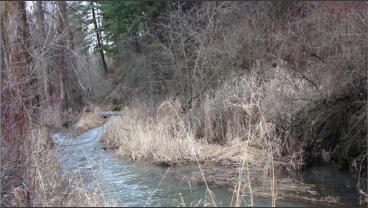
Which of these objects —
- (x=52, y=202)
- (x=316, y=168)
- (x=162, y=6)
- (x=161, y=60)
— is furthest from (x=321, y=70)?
(x=162, y=6)

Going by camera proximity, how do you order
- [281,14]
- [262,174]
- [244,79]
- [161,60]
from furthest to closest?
[281,14]
[161,60]
[244,79]
[262,174]

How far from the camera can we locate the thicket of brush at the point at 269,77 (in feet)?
27.1

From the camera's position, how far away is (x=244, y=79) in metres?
11.0

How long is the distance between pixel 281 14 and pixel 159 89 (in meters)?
5.54

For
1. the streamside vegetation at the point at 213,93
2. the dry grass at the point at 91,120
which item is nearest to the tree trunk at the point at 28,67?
the streamside vegetation at the point at 213,93

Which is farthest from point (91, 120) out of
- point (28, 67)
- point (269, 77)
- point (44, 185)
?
point (44, 185)

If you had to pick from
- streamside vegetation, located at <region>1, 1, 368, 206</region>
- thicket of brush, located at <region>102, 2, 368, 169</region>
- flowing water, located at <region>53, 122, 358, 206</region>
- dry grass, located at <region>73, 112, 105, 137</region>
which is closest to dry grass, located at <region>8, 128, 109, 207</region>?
streamside vegetation, located at <region>1, 1, 368, 206</region>

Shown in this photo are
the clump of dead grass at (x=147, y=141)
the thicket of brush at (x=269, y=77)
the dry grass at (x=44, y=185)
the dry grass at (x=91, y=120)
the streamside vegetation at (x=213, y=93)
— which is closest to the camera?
the dry grass at (x=44, y=185)

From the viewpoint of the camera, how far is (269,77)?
1100cm

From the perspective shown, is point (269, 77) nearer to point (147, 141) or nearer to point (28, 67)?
point (147, 141)

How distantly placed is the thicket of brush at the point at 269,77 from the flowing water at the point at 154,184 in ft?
2.33

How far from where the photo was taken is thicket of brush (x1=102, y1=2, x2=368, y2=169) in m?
8.25

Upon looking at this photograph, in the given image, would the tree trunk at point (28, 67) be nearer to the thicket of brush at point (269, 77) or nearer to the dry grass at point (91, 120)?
the thicket of brush at point (269, 77)

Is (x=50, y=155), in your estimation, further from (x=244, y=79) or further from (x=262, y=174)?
(x=244, y=79)
